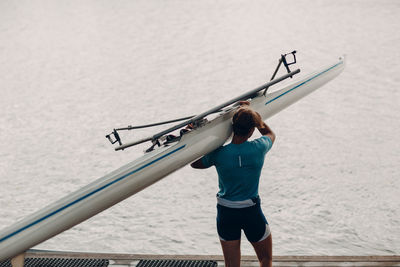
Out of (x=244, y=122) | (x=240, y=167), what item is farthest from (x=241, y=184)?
(x=244, y=122)

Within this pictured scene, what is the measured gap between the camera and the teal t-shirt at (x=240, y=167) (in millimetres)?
2615

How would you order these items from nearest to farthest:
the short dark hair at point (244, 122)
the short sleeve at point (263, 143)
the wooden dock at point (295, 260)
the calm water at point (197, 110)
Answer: the short dark hair at point (244, 122) → the short sleeve at point (263, 143) → the wooden dock at point (295, 260) → the calm water at point (197, 110)

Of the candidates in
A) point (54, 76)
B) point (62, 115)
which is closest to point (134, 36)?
point (54, 76)

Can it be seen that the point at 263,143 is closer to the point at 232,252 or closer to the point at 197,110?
the point at 232,252

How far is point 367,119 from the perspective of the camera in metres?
6.50

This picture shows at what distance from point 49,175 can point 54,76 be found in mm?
Result: 4281

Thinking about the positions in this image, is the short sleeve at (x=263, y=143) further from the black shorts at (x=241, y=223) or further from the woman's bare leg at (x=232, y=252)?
the woman's bare leg at (x=232, y=252)

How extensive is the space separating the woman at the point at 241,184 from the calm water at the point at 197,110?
1321 mm

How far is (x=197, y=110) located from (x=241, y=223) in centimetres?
466

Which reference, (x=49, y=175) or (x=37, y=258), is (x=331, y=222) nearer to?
(x=37, y=258)

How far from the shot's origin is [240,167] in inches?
103

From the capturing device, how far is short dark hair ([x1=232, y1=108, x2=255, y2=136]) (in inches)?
101

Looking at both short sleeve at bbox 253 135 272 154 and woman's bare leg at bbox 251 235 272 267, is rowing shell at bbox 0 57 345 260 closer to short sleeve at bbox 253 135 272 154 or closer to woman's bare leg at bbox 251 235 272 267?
short sleeve at bbox 253 135 272 154

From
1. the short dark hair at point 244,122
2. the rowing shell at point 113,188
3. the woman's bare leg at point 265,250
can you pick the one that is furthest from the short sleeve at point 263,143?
the woman's bare leg at point 265,250
